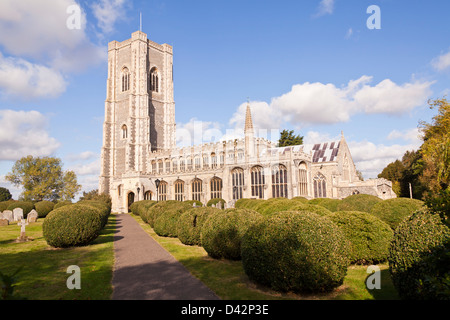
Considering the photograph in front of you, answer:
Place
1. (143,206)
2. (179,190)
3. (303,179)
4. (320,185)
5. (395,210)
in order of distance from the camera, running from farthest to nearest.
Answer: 1. (179,190)
2. (320,185)
3. (303,179)
4. (143,206)
5. (395,210)

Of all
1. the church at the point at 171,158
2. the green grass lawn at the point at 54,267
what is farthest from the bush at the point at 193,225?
the church at the point at 171,158

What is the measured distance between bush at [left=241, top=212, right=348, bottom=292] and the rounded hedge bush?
124 inches

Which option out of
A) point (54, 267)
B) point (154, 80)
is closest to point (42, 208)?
point (54, 267)

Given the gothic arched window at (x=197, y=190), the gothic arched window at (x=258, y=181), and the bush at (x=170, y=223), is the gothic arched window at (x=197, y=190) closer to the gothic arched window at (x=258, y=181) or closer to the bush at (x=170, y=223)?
the gothic arched window at (x=258, y=181)

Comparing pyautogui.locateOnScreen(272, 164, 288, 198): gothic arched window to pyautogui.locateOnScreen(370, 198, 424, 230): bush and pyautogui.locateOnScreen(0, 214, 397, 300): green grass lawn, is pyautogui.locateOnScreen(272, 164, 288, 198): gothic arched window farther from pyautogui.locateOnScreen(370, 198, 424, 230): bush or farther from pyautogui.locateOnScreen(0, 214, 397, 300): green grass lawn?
pyautogui.locateOnScreen(0, 214, 397, 300): green grass lawn

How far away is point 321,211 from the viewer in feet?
41.2

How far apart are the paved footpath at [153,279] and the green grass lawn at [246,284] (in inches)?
15.1

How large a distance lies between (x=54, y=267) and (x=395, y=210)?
49.5 feet

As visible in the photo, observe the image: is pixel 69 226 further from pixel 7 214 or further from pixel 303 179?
pixel 303 179

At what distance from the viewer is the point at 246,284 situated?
8.00 meters

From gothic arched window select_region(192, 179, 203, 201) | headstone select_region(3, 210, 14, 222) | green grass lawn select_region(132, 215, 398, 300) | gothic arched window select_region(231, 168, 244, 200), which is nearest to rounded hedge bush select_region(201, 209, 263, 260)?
green grass lawn select_region(132, 215, 398, 300)

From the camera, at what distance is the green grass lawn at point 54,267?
739 cm

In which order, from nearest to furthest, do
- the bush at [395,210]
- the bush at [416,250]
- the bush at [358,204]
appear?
the bush at [416,250]
the bush at [395,210]
the bush at [358,204]

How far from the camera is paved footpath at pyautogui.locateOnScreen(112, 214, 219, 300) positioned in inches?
278
